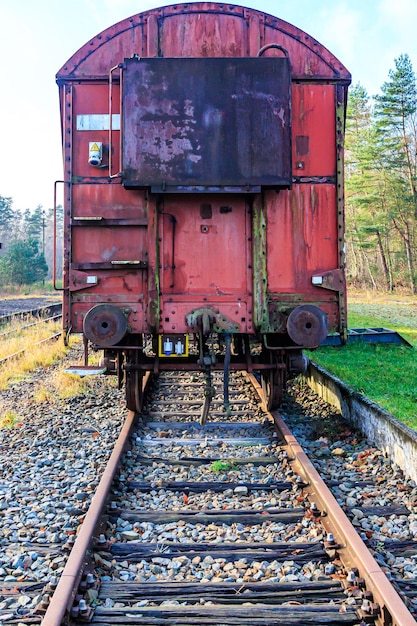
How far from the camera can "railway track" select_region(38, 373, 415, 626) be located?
286 cm

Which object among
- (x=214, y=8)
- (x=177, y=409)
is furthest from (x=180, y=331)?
(x=214, y=8)

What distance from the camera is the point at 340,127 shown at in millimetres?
5633

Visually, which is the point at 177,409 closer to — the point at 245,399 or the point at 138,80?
the point at 245,399

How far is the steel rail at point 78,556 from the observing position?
2.65m

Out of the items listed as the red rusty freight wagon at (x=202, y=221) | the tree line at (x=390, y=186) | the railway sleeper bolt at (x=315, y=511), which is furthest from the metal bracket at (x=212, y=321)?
the tree line at (x=390, y=186)

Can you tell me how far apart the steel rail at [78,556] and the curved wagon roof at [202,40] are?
13.2 ft

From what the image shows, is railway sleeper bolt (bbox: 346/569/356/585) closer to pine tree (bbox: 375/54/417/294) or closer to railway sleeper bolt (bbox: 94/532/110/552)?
railway sleeper bolt (bbox: 94/532/110/552)

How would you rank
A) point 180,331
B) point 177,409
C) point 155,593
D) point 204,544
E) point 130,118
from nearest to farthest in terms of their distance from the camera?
point 155,593 → point 204,544 → point 130,118 → point 180,331 → point 177,409

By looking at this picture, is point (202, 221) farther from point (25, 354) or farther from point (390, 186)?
point (390, 186)

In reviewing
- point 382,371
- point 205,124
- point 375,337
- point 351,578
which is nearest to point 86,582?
point 351,578

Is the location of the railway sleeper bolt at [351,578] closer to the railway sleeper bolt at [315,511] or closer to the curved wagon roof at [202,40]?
the railway sleeper bolt at [315,511]

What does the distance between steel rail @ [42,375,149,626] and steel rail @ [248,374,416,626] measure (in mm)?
1603

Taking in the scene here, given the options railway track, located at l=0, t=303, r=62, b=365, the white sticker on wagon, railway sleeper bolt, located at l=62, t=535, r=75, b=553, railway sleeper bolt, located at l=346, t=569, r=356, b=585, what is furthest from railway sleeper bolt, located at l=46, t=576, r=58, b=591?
railway track, located at l=0, t=303, r=62, b=365

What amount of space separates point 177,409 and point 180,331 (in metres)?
1.80
